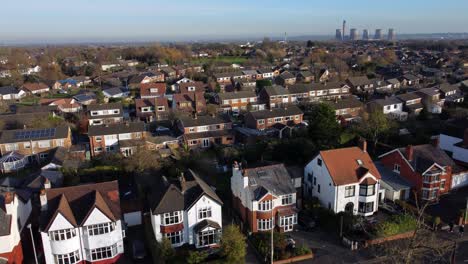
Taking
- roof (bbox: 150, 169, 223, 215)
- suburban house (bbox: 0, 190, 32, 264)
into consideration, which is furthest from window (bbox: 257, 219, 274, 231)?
suburban house (bbox: 0, 190, 32, 264)

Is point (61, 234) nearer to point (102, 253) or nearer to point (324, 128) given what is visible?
point (102, 253)

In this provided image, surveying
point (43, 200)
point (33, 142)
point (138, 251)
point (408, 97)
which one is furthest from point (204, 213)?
point (408, 97)

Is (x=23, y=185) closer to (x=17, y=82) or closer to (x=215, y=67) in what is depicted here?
(x=17, y=82)

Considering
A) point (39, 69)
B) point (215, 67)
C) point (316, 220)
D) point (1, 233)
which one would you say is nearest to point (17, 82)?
point (39, 69)

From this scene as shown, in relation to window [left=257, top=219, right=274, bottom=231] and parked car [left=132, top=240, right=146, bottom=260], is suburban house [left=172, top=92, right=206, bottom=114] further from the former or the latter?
parked car [left=132, top=240, right=146, bottom=260]

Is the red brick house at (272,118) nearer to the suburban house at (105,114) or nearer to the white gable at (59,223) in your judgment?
the suburban house at (105,114)

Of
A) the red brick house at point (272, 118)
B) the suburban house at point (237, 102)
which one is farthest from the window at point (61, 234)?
the suburban house at point (237, 102)
